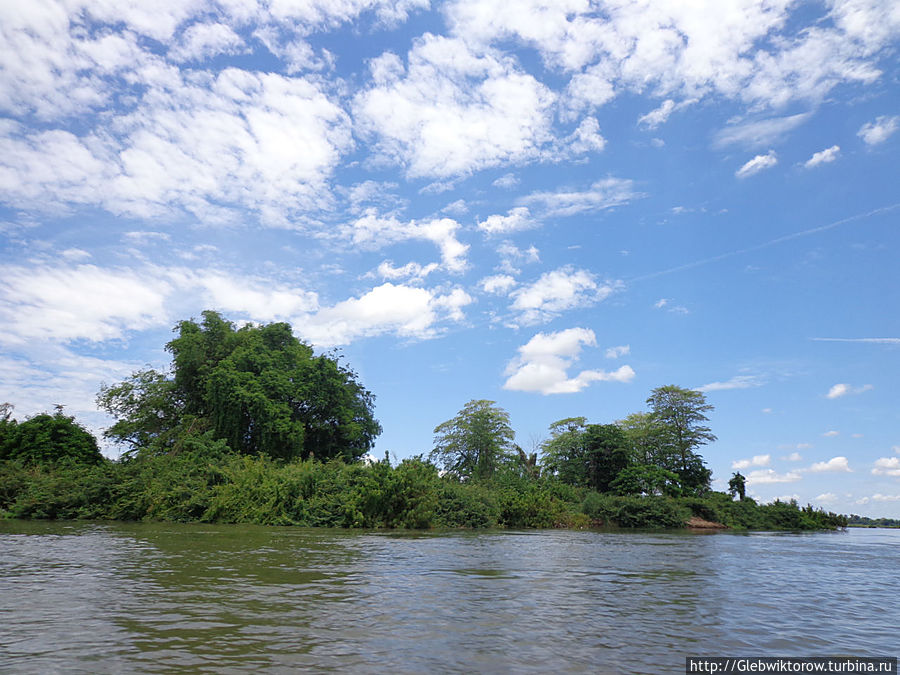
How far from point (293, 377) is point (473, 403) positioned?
20.3 metres

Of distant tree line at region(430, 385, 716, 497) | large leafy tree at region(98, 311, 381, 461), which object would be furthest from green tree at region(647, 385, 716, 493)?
large leafy tree at region(98, 311, 381, 461)

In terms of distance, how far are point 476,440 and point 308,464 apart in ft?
87.9

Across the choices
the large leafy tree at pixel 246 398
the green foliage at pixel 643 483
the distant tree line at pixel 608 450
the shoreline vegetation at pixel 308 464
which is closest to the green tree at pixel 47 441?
the shoreline vegetation at pixel 308 464

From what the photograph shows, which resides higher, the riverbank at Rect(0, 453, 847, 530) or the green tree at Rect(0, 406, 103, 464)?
the green tree at Rect(0, 406, 103, 464)

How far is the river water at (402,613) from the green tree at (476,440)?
39.3 meters

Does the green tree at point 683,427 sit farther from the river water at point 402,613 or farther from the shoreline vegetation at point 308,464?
the river water at point 402,613

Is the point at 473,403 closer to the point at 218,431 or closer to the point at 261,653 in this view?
the point at 218,431

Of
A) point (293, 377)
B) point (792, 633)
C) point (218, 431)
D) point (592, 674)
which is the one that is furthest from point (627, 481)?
point (592, 674)

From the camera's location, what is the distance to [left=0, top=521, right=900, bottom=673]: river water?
14.9ft

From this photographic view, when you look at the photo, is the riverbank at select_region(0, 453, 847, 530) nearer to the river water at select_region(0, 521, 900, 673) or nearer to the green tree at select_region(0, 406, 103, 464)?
the green tree at select_region(0, 406, 103, 464)

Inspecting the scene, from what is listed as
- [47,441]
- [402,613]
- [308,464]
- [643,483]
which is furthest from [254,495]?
[643,483]

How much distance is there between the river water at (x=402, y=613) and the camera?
4.53 m

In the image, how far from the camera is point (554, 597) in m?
7.88

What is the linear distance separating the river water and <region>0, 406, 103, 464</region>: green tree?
994 inches
